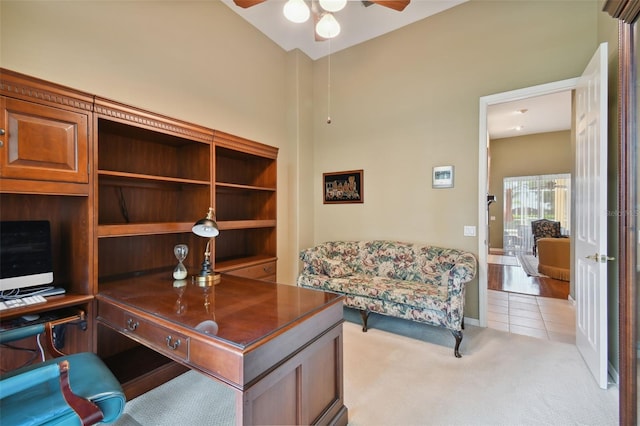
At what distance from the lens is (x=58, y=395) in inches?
48.2

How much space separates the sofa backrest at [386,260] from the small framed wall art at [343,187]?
2.19 feet

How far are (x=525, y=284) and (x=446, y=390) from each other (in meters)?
3.79

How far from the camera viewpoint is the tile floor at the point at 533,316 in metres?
2.98

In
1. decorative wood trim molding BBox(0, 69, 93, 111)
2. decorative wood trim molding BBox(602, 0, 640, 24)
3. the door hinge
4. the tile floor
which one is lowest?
the tile floor

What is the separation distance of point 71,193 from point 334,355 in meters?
1.84

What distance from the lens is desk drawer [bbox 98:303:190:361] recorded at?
1.26 m

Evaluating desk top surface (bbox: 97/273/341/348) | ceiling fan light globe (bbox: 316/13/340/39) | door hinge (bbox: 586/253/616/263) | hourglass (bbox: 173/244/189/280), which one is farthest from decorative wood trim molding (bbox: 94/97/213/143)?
door hinge (bbox: 586/253/616/263)

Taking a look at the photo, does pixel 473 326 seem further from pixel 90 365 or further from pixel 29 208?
pixel 29 208

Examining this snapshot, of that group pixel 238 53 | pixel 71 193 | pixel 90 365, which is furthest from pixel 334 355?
pixel 238 53

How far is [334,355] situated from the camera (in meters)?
1.59

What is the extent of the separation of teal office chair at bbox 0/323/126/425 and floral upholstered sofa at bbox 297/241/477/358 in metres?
2.20

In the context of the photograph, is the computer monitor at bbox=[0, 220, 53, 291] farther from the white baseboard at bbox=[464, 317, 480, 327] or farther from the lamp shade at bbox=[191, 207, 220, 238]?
the white baseboard at bbox=[464, 317, 480, 327]

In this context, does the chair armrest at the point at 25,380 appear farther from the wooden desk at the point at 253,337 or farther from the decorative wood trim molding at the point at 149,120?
the decorative wood trim molding at the point at 149,120

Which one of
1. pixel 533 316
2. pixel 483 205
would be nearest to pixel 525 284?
pixel 533 316
